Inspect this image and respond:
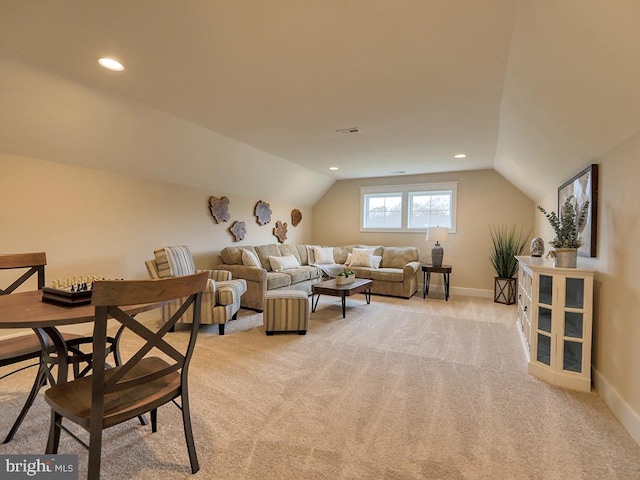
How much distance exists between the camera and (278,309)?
3502 mm

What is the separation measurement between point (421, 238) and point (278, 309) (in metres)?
3.97

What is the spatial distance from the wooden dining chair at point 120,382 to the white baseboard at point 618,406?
245cm

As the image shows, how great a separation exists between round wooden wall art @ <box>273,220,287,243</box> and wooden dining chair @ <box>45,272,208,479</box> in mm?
4932

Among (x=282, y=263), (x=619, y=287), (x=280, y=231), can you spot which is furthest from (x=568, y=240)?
(x=280, y=231)

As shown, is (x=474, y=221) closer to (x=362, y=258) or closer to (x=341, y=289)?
(x=362, y=258)

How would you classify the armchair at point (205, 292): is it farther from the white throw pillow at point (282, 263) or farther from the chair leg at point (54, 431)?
the chair leg at point (54, 431)

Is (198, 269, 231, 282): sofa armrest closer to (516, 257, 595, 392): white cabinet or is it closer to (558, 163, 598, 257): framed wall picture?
(516, 257, 595, 392): white cabinet

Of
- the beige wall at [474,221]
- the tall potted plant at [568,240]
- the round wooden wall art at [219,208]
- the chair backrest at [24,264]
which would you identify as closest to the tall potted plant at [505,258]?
the beige wall at [474,221]

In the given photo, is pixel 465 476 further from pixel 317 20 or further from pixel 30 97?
pixel 30 97

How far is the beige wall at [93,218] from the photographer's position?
2992mm

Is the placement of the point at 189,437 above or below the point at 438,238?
below

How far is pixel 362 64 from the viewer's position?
7.37ft

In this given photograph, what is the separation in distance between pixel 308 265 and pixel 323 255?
37cm

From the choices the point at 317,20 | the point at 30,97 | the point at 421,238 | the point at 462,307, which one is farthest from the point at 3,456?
the point at 421,238
